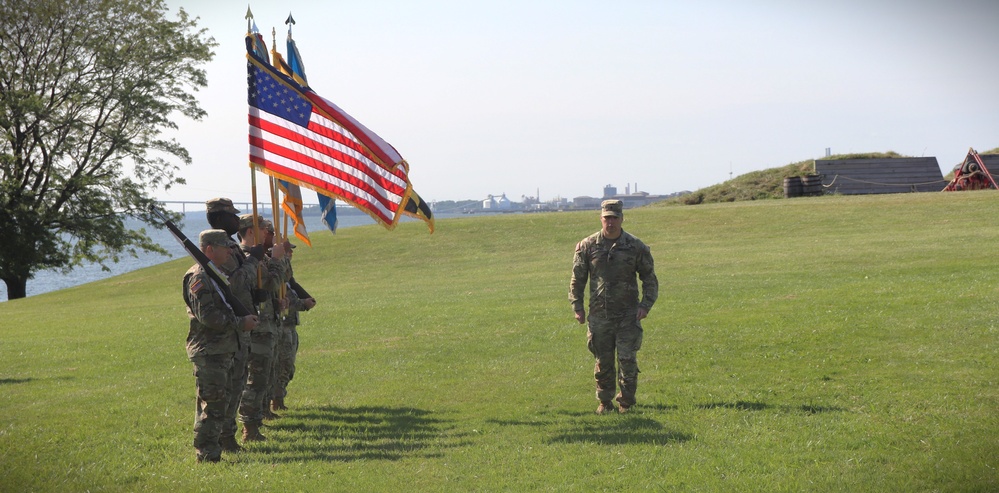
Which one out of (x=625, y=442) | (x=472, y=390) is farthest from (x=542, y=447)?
(x=472, y=390)

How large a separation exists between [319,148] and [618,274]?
444 centimetres

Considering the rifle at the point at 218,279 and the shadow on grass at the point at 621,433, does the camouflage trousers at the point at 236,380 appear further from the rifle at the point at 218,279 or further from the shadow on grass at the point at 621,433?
the shadow on grass at the point at 621,433

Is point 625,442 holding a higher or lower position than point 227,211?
lower

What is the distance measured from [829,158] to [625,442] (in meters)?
49.9

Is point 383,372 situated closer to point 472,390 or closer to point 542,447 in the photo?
point 472,390

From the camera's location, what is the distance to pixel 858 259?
27.0 m

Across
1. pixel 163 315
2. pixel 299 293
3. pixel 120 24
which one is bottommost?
pixel 163 315

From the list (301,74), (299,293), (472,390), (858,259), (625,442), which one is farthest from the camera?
(858,259)

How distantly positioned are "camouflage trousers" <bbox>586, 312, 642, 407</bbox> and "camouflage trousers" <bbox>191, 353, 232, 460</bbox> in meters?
4.45

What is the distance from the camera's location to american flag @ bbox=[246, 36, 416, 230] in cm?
1212

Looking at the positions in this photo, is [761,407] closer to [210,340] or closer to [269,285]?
[269,285]

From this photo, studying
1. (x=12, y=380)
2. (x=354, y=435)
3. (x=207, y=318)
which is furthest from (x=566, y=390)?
(x=12, y=380)

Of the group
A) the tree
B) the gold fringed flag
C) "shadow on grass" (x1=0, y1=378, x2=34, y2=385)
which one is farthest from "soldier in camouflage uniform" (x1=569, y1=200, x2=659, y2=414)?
the tree

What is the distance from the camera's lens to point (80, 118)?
40.7 meters
